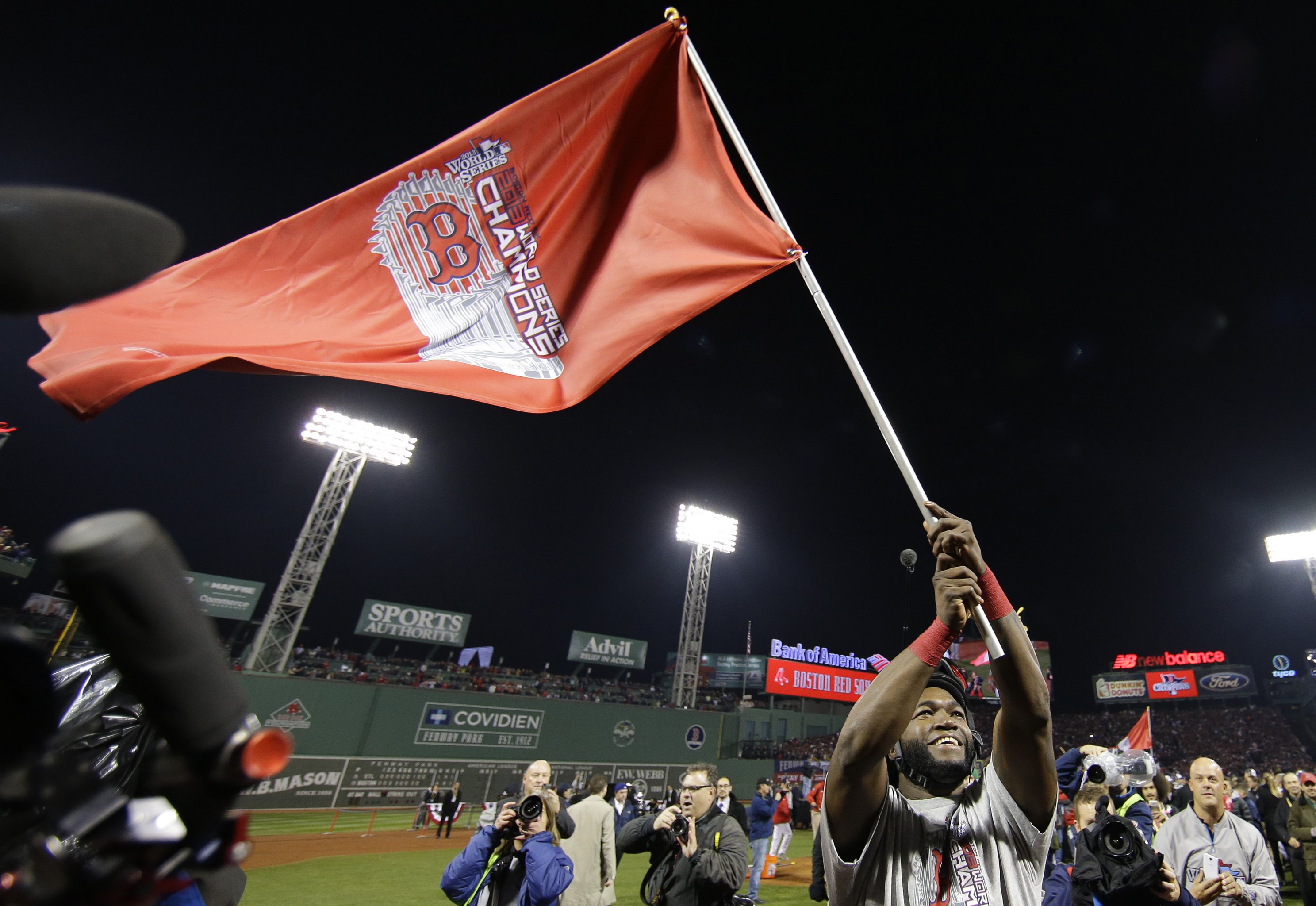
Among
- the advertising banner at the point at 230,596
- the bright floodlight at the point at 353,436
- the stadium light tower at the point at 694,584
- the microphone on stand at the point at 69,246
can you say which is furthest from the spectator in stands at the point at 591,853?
the advertising banner at the point at 230,596

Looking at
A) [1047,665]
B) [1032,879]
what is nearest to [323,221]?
[1032,879]

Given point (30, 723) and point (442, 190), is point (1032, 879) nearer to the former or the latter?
point (30, 723)

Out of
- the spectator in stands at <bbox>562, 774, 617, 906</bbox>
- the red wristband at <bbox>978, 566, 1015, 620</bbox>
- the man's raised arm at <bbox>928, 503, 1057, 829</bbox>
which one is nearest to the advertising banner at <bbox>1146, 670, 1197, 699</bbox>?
the spectator in stands at <bbox>562, 774, 617, 906</bbox>

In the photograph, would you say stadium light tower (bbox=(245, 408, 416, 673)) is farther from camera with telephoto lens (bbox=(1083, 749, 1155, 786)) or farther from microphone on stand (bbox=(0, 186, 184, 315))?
microphone on stand (bbox=(0, 186, 184, 315))

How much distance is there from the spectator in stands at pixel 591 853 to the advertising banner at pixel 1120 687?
215 feet

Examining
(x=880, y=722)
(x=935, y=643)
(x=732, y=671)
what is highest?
(x=732, y=671)

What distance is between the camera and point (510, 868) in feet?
14.1

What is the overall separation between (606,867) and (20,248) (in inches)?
305

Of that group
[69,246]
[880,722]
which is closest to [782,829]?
[880,722]

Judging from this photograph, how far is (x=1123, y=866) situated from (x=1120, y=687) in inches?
2657

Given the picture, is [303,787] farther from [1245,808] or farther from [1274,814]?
[1274,814]

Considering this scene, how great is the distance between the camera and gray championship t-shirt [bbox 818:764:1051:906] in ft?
8.06

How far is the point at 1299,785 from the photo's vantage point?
873cm

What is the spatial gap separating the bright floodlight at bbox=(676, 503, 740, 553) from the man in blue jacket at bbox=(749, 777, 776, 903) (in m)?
20.5
